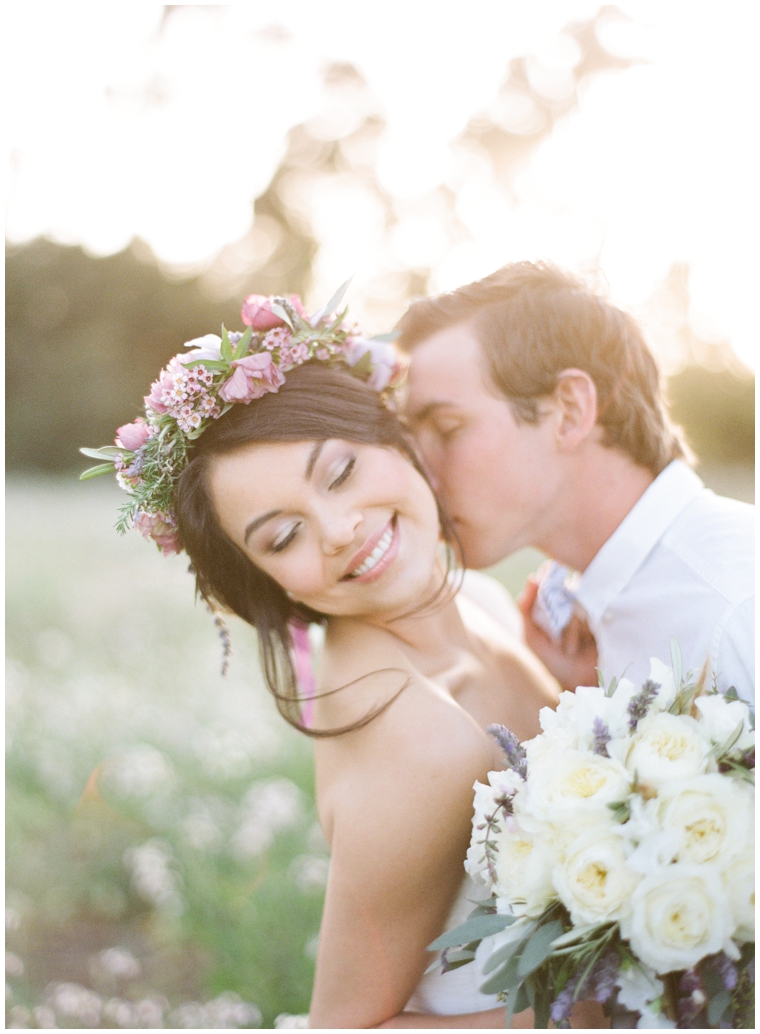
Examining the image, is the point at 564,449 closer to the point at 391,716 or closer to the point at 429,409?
the point at 429,409

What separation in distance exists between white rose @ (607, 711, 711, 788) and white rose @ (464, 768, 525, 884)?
26 centimetres

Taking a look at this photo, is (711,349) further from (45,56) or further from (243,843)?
(243,843)

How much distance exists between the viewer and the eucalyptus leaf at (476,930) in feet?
6.04

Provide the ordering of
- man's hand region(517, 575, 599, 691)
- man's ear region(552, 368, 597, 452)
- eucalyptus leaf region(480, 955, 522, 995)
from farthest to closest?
man's hand region(517, 575, 599, 691)
man's ear region(552, 368, 597, 452)
eucalyptus leaf region(480, 955, 522, 995)

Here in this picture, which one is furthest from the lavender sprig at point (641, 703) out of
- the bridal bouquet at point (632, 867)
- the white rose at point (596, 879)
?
the white rose at point (596, 879)

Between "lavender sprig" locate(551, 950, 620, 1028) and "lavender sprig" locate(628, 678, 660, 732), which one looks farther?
"lavender sprig" locate(628, 678, 660, 732)

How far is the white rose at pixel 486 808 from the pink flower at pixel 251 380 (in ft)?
4.26

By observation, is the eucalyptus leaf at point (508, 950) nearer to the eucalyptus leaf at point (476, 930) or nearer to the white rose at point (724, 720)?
the eucalyptus leaf at point (476, 930)

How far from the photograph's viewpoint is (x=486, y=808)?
1947mm

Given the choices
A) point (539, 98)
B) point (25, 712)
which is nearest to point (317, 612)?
point (539, 98)

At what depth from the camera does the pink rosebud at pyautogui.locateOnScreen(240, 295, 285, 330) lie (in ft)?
8.50

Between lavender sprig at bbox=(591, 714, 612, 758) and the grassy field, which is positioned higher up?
lavender sprig at bbox=(591, 714, 612, 758)

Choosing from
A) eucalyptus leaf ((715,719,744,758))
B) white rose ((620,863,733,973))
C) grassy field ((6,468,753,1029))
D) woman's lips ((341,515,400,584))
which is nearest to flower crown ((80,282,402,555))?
woman's lips ((341,515,400,584))

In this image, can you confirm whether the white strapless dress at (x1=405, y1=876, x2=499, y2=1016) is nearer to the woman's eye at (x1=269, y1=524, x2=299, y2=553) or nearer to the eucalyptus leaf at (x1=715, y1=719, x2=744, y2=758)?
the eucalyptus leaf at (x1=715, y1=719, x2=744, y2=758)
